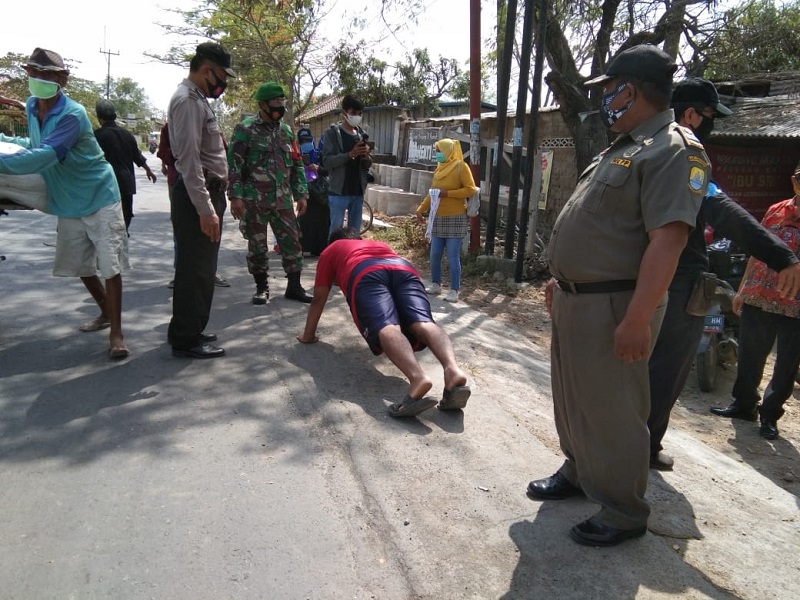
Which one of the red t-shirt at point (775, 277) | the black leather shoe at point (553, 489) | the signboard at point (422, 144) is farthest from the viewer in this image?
the signboard at point (422, 144)

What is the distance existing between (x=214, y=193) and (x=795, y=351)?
161 inches

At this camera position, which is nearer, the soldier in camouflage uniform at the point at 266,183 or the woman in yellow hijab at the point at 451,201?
the soldier in camouflage uniform at the point at 266,183

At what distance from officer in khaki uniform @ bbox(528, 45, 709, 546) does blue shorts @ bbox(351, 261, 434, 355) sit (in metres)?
1.35

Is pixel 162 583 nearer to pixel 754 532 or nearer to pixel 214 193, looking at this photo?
pixel 754 532

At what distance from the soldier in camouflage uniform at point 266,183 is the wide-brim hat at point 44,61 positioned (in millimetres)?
1633

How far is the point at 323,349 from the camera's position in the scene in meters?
4.40

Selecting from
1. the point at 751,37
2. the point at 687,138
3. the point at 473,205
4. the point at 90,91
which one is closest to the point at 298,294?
the point at 473,205

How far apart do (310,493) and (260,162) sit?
135 inches

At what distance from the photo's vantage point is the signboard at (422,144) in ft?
46.8

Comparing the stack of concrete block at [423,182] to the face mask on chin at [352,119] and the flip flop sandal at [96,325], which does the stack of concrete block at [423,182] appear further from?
the flip flop sandal at [96,325]

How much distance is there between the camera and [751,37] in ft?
33.6

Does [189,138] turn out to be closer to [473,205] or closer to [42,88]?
[42,88]

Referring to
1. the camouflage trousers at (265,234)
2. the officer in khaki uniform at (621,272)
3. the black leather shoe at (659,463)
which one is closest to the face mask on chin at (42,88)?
the camouflage trousers at (265,234)

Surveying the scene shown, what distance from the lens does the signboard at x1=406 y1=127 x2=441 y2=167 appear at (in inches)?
562
